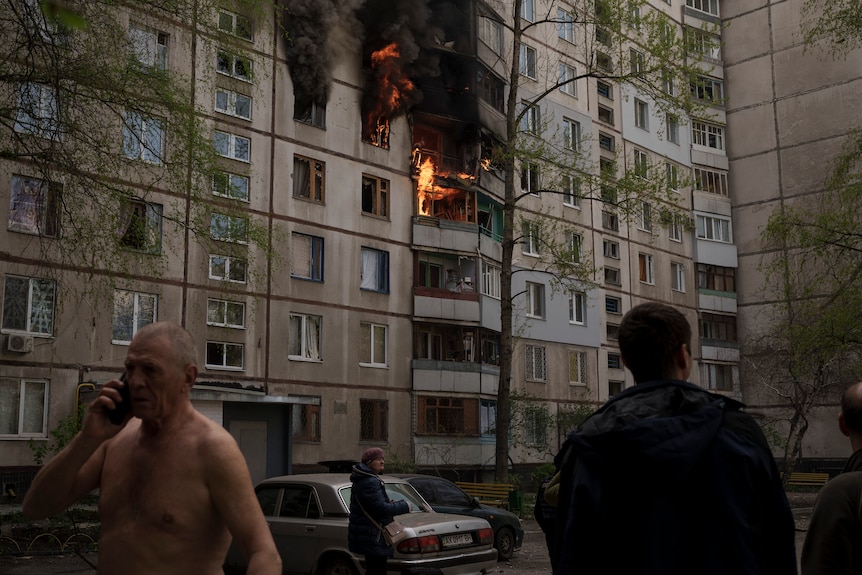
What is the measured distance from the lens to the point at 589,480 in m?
3.14

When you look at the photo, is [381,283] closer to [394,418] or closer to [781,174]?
[394,418]

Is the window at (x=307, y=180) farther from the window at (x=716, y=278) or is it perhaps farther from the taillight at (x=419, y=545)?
the window at (x=716, y=278)

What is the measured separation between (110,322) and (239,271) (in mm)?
5475

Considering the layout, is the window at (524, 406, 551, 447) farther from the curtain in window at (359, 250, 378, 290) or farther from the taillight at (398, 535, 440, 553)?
the taillight at (398, 535, 440, 553)

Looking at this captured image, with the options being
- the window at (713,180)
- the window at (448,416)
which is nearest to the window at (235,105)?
the window at (448,416)

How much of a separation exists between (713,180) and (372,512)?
52628 mm

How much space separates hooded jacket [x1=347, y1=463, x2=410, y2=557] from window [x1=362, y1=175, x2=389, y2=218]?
2803cm

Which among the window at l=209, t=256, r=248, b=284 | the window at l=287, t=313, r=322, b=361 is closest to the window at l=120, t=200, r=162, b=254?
the window at l=209, t=256, r=248, b=284

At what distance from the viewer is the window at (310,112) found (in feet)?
119

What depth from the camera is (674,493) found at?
3055mm

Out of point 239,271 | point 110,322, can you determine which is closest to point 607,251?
point 239,271

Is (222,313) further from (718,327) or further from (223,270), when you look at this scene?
(718,327)

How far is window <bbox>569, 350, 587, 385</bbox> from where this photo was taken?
156 ft

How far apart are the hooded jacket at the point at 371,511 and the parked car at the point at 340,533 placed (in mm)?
1294
